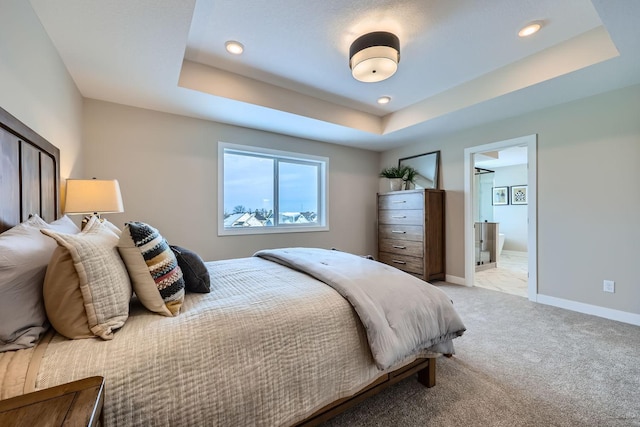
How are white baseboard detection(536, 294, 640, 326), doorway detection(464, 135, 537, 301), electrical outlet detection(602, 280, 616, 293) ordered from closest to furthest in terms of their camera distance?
white baseboard detection(536, 294, 640, 326) < electrical outlet detection(602, 280, 616, 293) < doorway detection(464, 135, 537, 301)

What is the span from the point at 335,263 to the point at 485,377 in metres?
1.22

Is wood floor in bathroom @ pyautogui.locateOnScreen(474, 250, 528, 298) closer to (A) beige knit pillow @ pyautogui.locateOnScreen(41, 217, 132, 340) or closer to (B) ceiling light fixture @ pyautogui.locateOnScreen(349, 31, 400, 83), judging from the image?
(B) ceiling light fixture @ pyautogui.locateOnScreen(349, 31, 400, 83)

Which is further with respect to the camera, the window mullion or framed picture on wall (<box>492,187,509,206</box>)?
framed picture on wall (<box>492,187,509,206</box>)

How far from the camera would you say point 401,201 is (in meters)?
4.16

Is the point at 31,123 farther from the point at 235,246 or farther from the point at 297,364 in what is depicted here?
the point at 235,246

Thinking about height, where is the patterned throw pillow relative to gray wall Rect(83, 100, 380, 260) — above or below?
below

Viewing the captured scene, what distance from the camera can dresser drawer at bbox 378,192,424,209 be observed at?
3.88 m

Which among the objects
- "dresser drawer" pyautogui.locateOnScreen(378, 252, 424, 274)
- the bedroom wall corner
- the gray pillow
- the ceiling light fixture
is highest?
the ceiling light fixture

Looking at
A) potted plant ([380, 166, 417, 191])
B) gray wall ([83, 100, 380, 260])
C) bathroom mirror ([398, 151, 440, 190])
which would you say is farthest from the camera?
potted plant ([380, 166, 417, 191])

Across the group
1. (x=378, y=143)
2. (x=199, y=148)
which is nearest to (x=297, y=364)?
(x=199, y=148)

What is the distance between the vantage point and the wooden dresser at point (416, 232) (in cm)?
382

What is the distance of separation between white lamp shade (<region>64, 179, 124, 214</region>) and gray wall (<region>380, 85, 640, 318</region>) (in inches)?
173

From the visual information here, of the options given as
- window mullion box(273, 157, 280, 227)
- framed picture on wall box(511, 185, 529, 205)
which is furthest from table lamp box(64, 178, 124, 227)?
framed picture on wall box(511, 185, 529, 205)

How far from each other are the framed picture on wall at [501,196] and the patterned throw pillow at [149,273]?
8.09 metres
